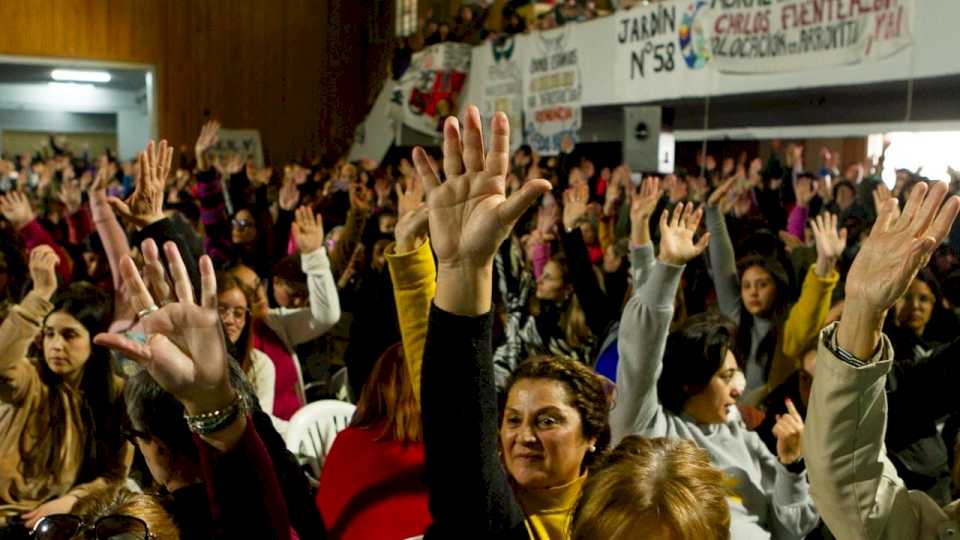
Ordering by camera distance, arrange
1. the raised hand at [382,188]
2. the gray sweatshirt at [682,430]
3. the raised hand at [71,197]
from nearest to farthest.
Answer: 1. the gray sweatshirt at [682,430]
2. the raised hand at [71,197]
3. the raised hand at [382,188]

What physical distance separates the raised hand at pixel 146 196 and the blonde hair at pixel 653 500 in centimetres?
172

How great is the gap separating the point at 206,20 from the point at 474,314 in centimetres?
1665

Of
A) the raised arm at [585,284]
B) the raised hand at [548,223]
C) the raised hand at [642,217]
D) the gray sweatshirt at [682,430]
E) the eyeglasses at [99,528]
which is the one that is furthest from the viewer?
the raised hand at [548,223]

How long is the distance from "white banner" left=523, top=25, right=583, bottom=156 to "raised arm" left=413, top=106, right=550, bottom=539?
9094 millimetres

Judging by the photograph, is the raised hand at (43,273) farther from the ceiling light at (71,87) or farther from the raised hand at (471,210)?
the ceiling light at (71,87)

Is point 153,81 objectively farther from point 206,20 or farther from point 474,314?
point 474,314

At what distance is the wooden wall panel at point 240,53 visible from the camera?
50.5ft

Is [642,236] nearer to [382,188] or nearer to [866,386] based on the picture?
[866,386]

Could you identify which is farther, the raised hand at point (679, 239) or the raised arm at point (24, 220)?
the raised arm at point (24, 220)

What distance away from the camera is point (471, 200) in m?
1.37

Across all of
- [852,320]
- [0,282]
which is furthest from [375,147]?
[852,320]

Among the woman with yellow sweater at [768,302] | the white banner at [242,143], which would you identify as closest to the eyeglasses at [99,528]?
the woman with yellow sweater at [768,302]

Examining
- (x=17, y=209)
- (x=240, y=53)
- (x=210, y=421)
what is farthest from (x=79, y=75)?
(x=210, y=421)

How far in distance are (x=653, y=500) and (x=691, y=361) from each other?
1238 mm
